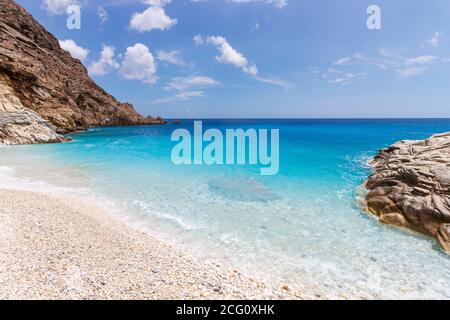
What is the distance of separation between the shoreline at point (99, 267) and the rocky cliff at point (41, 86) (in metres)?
30.5

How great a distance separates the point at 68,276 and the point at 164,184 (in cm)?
906

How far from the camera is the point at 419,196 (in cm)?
897

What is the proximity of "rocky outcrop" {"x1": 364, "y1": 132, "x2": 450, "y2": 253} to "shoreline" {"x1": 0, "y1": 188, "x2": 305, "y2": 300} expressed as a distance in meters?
6.18

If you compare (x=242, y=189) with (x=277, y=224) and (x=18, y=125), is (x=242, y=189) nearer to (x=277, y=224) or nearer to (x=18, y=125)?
(x=277, y=224)

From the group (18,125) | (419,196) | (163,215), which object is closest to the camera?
(419,196)

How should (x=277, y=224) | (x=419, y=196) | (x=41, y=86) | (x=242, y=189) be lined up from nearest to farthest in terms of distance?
1. (x=277, y=224)
2. (x=419, y=196)
3. (x=242, y=189)
4. (x=41, y=86)

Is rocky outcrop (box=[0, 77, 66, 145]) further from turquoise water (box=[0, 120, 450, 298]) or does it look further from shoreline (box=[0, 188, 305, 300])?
shoreline (box=[0, 188, 305, 300])

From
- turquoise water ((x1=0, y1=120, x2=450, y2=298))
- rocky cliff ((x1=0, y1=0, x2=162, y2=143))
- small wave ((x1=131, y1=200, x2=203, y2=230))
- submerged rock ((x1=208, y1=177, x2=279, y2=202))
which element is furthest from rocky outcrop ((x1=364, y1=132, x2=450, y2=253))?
rocky cliff ((x1=0, y1=0, x2=162, y2=143))

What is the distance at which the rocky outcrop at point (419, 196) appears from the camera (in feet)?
26.1

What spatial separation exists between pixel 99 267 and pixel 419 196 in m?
11.2

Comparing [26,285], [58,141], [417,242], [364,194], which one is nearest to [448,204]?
[417,242]

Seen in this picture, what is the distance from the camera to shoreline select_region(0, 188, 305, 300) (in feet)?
14.5

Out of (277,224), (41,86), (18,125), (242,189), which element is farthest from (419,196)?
(41,86)

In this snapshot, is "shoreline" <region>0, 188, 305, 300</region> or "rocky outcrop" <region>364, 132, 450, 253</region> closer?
"shoreline" <region>0, 188, 305, 300</region>
